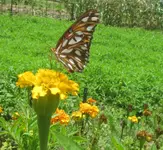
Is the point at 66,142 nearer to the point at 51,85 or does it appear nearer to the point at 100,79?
the point at 51,85

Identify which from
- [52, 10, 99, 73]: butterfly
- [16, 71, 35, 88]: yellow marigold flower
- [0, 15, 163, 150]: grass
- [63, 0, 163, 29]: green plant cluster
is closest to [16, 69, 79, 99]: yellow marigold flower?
[16, 71, 35, 88]: yellow marigold flower

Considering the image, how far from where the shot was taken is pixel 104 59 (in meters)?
9.37

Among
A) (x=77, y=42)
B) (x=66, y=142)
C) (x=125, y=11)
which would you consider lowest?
(x=125, y=11)

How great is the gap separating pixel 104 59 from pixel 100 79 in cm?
266

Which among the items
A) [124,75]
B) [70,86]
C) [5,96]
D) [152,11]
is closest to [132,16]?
[152,11]

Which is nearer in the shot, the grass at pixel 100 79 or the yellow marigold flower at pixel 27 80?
the yellow marigold flower at pixel 27 80

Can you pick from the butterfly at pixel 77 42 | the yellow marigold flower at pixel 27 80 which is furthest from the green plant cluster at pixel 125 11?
the yellow marigold flower at pixel 27 80

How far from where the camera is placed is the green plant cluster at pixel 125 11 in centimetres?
1939

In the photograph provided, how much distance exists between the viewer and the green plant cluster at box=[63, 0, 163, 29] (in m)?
19.4

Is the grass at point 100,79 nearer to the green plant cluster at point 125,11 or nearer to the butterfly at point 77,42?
the butterfly at point 77,42

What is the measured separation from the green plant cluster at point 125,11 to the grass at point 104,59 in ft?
11.8

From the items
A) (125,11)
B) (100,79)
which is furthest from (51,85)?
(125,11)

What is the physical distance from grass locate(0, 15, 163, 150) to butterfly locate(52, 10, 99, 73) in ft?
0.36

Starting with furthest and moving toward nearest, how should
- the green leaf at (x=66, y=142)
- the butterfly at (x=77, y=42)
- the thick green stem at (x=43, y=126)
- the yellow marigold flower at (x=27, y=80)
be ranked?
the butterfly at (x=77, y=42) < the yellow marigold flower at (x=27, y=80) < the thick green stem at (x=43, y=126) < the green leaf at (x=66, y=142)
